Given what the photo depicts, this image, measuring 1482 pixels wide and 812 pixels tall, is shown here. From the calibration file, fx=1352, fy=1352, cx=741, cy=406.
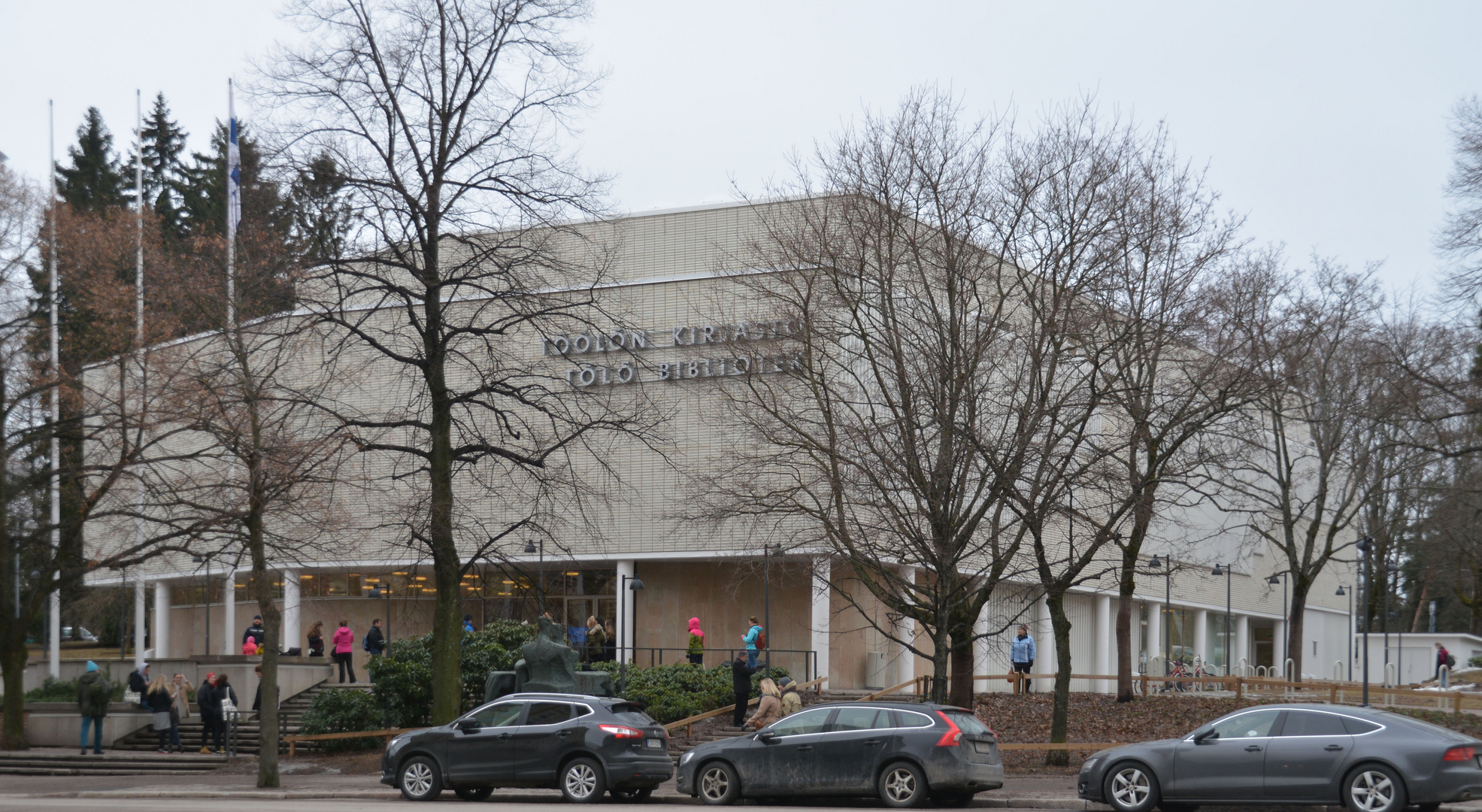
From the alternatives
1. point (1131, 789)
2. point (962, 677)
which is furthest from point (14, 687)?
point (1131, 789)

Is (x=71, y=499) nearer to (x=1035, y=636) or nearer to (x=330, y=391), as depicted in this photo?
(x=330, y=391)

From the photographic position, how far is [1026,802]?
17.3 m

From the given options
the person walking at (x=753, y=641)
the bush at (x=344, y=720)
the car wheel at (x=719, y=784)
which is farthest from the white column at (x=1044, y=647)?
the car wheel at (x=719, y=784)

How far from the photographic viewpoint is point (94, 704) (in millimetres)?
29234

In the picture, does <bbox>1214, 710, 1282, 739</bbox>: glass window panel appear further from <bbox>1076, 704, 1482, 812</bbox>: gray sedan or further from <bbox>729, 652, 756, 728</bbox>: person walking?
<bbox>729, 652, 756, 728</bbox>: person walking

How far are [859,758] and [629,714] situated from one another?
347 centimetres

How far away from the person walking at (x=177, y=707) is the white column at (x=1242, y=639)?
51049 mm

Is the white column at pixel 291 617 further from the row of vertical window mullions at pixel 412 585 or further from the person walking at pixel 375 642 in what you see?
the person walking at pixel 375 642

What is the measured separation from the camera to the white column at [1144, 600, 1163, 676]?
57.8 metres

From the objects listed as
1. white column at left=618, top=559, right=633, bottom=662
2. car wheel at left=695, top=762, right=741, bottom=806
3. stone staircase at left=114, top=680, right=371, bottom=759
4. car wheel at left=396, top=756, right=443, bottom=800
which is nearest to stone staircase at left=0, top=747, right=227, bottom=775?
stone staircase at left=114, top=680, right=371, bottom=759

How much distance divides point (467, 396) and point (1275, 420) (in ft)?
80.2

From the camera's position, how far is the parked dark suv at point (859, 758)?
1641 centimetres

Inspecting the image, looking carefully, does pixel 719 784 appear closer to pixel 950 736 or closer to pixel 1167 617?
pixel 950 736

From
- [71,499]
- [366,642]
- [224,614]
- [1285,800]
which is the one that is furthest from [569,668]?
[224,614]
